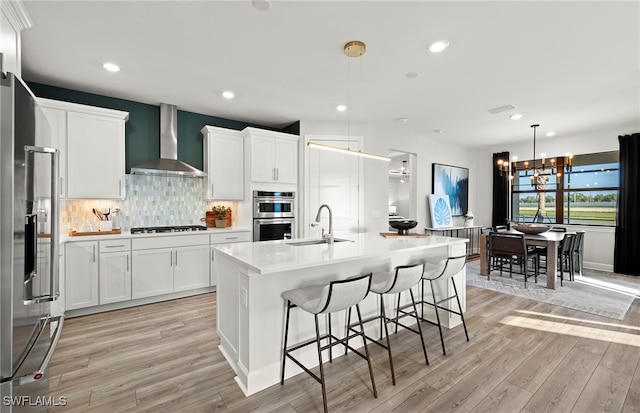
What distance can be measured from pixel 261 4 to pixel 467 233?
266 inches

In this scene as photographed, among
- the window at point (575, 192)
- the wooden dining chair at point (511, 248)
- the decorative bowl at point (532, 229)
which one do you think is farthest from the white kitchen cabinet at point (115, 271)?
the window at point (575, 192)

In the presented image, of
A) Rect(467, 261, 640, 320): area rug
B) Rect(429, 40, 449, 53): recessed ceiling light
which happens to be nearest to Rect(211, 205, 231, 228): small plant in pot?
Rect(429, 40, 449, 53): recessed ceiling light

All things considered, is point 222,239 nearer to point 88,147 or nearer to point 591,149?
point 88,147

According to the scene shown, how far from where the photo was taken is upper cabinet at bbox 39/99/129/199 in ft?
11.2

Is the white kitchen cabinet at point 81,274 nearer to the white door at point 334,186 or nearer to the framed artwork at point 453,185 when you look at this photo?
the white door at point 334,186

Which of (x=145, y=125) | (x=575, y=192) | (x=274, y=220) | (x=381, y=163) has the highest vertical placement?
(x=145, y=125)

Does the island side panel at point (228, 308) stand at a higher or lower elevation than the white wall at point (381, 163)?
lower

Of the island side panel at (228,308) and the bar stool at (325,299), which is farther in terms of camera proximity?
the island side panel at (228,308)

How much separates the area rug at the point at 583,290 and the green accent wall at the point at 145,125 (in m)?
4.22

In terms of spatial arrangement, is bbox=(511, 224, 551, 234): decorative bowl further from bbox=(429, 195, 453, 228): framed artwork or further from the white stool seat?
the white stool seat

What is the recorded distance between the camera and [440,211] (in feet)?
22.1

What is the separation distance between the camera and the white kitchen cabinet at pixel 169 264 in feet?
12.3

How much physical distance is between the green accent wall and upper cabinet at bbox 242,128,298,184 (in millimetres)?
406

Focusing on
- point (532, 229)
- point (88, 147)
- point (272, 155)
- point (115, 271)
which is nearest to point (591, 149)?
point (532, 229)
